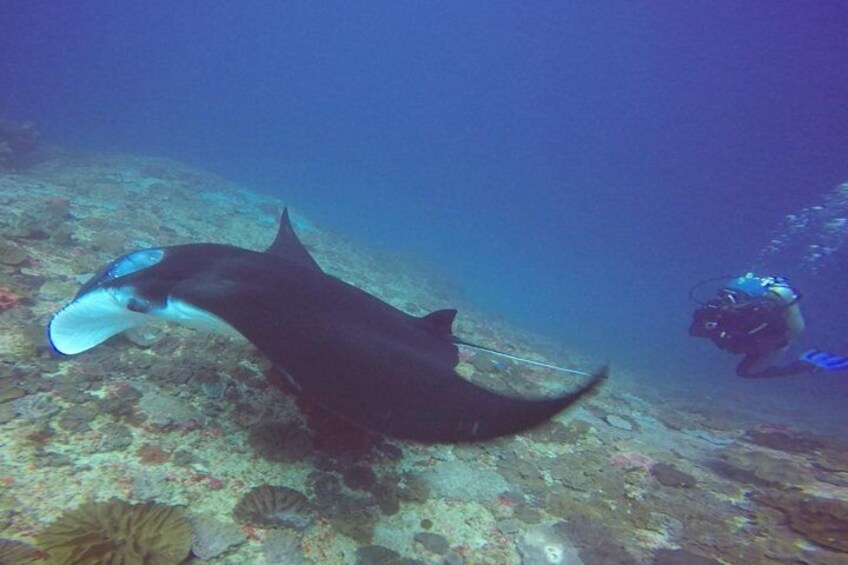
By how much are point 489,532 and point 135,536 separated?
241cm

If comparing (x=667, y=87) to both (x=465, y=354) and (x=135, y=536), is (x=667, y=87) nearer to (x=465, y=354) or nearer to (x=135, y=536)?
(x=465, y=354)

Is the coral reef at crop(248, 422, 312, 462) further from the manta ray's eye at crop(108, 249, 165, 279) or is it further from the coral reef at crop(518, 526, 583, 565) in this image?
the coral reef at crop(518, 526, 583, 565)

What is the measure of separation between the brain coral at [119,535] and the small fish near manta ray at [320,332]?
1044 mm

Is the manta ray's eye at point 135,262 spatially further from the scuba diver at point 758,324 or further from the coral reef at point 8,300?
the scuba diver at point 758,324

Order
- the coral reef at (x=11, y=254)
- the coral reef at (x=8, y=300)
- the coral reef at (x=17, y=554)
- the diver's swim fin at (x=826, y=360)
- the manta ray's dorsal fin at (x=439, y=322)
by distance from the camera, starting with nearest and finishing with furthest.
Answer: the coral reef at (x=17, y=554) < the manta ray's dorsal fin at (x=439, y=322) < the coral reef at (x=8, y=300) < the coral reef at (x=11, y=254) < the diver's swim fin at (x=826, y=360)

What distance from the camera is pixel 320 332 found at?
104 inches

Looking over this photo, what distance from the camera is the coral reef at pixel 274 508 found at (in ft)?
8.82

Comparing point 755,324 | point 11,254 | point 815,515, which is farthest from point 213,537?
point 755,324

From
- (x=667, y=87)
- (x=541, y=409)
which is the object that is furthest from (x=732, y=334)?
(x=667, y=87)

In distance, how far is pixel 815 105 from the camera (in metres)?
40.7

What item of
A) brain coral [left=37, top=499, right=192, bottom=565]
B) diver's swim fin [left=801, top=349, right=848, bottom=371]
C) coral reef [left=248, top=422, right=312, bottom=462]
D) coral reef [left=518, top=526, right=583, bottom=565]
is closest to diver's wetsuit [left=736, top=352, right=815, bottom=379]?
diver's swim fin [left=801, top=349, right=848, bottom=371]

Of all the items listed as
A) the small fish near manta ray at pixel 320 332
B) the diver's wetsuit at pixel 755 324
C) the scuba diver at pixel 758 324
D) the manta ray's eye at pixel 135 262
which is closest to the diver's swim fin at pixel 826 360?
the scuba diver at pixel 758 324

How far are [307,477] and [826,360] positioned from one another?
33.7 feet

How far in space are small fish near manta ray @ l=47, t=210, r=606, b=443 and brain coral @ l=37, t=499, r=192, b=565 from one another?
3.42 feet
